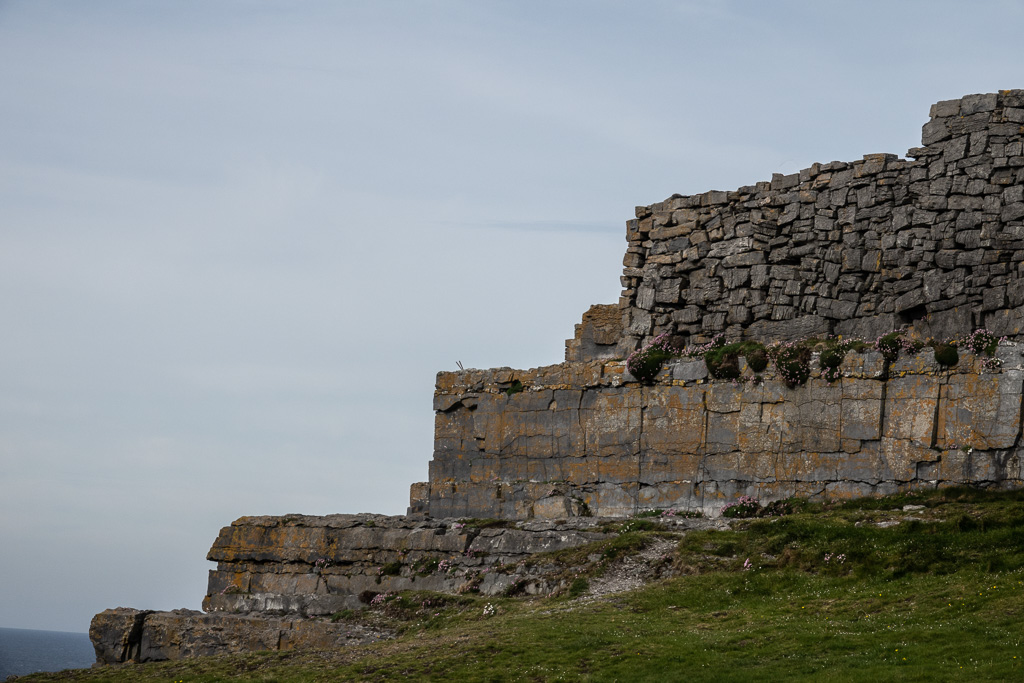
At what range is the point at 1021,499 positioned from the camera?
69.0 feet

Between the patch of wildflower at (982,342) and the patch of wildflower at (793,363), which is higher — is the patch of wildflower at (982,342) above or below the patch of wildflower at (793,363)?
above

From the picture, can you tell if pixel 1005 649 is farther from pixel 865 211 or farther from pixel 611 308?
pixel 611 308

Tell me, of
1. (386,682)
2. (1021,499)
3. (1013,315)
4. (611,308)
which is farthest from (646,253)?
(386,682)

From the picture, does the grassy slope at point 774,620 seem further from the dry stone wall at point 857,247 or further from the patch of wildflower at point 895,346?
the dry stone wall at point 857,247

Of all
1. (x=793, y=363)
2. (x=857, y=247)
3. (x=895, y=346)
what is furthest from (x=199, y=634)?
(x=857, y=247)

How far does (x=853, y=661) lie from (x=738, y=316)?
12400 mm

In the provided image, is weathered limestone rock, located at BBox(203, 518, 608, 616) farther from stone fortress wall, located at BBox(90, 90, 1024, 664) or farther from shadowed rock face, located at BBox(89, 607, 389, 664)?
shadowed rock face, located at BBox(89, 607, 389, 664)

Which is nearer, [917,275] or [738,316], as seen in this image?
[917,275]

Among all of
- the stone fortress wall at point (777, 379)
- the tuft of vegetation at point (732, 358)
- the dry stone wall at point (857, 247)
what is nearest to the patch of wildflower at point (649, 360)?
the stone fortress wall at point (777, 379)

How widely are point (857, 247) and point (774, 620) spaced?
1052 centimetres

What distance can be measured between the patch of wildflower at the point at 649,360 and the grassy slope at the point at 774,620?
431 centimetres

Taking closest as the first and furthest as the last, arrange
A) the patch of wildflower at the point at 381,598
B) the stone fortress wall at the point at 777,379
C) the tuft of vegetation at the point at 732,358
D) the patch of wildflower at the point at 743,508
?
the stone fortress wall at the point at 777,379, the patch of wildflower at the point at 743,508, the tuft of vegetation at the point at 732,358, the patch of wildflower at the point at 381,598

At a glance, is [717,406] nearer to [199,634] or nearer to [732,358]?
[732,358]

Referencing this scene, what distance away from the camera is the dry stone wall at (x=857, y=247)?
78.2 feet
